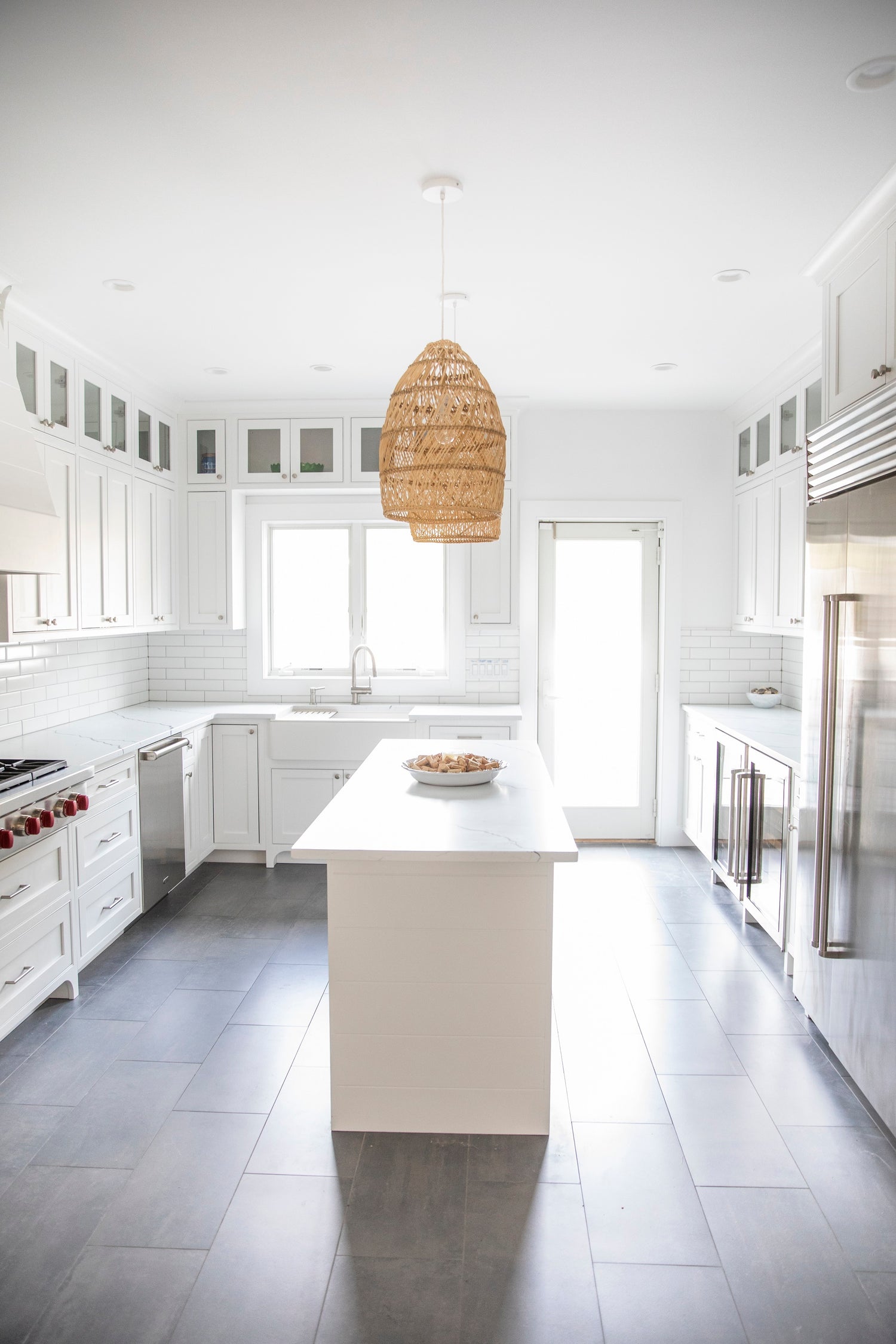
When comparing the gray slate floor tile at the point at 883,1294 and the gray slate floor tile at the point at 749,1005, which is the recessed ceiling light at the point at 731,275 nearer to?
the gray slate floor tile at the point at 749,1005

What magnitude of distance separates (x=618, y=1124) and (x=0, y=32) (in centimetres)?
315

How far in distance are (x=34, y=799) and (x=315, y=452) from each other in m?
2.88

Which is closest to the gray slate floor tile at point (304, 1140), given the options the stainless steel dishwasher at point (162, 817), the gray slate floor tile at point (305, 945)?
the gray slate floor tile at point (305, 945)

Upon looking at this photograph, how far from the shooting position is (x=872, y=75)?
77.6 inches

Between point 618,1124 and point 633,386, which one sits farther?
point 633,386

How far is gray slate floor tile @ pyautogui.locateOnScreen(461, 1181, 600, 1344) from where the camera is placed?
180 centimetres

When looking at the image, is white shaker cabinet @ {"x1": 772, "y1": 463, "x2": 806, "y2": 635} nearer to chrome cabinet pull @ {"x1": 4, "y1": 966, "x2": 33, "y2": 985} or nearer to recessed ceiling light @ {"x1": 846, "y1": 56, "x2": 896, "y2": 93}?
recessed ceiling light @ {"x1": 846, "y1": 56, "x2": 896, "y2": 93}

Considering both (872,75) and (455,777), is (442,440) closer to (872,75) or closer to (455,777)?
(455,777)

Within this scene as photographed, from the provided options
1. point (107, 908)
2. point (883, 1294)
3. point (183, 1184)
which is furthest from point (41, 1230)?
point (883, 1294)

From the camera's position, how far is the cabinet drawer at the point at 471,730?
495cm

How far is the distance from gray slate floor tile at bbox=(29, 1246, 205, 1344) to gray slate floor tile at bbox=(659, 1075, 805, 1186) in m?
1.32

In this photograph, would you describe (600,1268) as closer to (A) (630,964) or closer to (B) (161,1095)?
(B) (161,1095)

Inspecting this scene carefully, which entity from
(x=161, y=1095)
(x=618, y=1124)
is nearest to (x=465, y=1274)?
(x=618, y=1124)

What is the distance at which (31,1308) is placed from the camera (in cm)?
185
